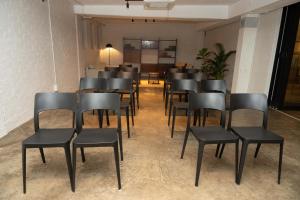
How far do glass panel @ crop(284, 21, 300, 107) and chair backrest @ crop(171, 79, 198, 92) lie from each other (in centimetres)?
300

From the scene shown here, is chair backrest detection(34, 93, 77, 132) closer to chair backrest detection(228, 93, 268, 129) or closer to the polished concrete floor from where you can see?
the polished concrete floor

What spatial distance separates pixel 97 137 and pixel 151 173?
29.4 inches

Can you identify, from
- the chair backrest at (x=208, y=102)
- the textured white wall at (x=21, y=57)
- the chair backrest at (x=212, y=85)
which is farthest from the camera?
the chair backrest at (x=212, y=85)

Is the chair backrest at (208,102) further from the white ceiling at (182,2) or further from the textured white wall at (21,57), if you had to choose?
the white ceiling at (182,2)

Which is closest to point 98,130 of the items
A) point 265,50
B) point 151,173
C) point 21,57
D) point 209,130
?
point 151,173

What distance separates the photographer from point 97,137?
2023mm

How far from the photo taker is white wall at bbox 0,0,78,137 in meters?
3.19

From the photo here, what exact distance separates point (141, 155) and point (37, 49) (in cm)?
309

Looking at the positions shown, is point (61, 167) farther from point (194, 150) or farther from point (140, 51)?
point (140, 51)

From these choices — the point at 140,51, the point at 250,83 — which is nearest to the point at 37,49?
the point at 250,83

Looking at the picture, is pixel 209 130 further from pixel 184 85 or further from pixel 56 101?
pixel 56 101

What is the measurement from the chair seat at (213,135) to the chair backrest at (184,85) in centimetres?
123

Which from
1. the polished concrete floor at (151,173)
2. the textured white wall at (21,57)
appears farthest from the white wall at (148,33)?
the polished concrete floor at (151,173)

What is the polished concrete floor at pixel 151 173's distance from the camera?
1994mm
